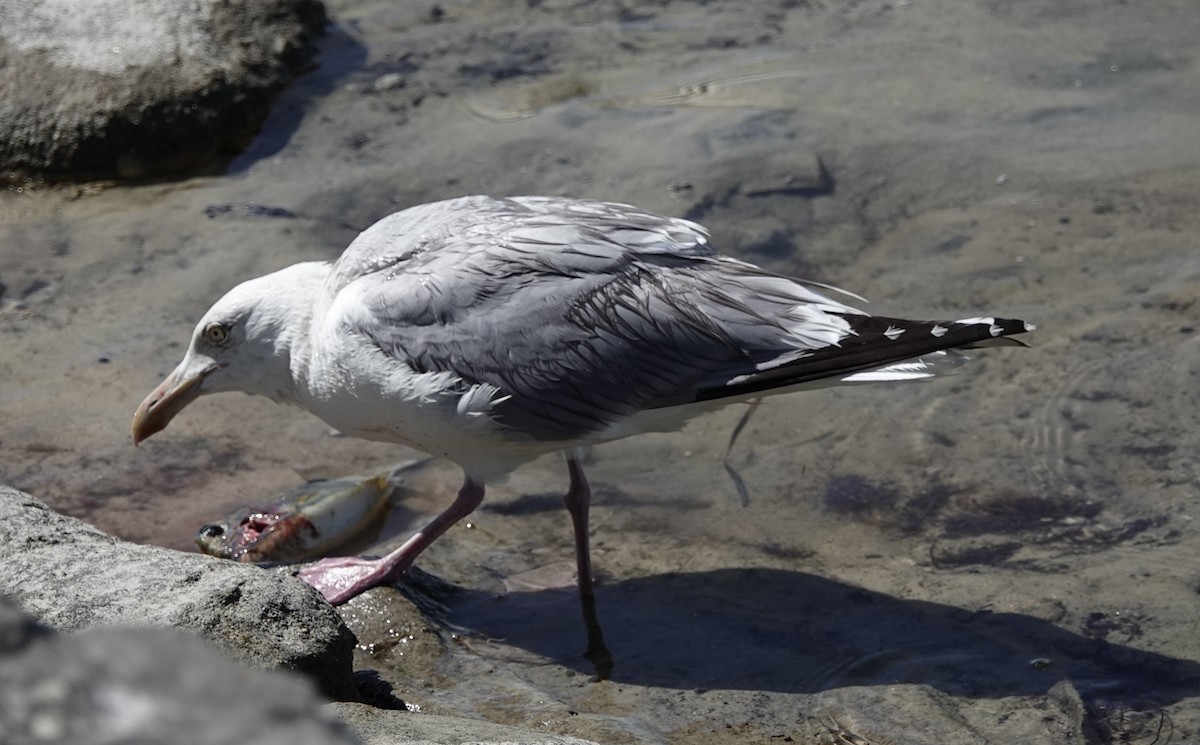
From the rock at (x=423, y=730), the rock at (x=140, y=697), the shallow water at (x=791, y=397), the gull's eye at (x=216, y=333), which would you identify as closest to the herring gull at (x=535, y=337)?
the gull's eye at (x=216, y=333)

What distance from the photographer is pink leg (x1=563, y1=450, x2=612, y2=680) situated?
510 cm

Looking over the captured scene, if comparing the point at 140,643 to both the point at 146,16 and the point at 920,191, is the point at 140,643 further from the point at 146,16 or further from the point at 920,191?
the point at 146,16

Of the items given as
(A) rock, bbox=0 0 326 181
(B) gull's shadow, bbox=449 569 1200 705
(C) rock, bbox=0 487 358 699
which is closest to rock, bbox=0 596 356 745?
(C) rock, bbox=0 487 358 699

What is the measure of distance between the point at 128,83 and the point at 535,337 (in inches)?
193

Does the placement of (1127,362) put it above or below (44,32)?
below

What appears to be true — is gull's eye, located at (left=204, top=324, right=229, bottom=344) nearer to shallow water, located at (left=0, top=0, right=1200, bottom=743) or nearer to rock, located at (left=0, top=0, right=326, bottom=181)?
shallow water, located at (left=0, top=0, right=1200, bottom=743)

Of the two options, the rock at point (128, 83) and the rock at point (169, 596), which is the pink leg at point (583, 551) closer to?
the rock at point (169, 596)

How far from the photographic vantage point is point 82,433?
618 cm

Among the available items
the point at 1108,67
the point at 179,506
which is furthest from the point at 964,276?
the point at 179,506

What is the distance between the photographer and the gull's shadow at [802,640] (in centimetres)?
454

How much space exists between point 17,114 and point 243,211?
166cm

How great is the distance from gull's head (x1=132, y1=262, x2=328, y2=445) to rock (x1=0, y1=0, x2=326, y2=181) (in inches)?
145

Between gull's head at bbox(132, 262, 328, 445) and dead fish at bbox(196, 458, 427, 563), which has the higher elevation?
gull's head at bbox(132, 262, 328, 445)

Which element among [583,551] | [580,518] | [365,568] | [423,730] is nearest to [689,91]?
[580,518]
